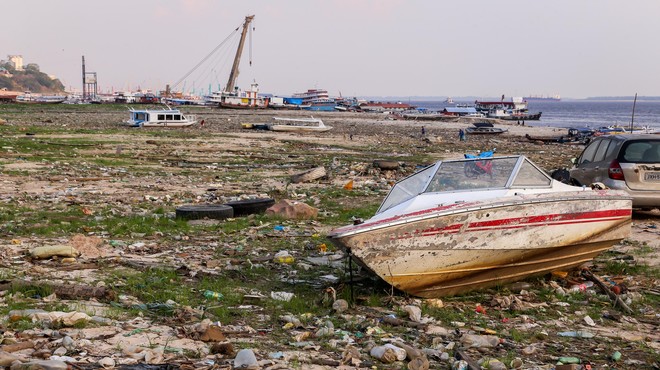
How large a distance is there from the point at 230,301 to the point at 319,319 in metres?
1.02

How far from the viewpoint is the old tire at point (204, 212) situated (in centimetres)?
1148

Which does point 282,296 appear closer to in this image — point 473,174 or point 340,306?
point 340,306

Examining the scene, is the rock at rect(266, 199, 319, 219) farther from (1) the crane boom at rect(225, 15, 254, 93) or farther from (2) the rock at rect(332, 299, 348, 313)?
(1) the crane boom at rect(225, 15, 254, 93)

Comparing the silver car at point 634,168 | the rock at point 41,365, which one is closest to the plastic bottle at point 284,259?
the rock at point 41,365

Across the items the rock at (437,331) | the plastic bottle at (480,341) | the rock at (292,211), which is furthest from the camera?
the rock at (292,211)

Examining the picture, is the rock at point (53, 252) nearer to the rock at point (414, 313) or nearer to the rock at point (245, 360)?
the rock at point (245, 360)

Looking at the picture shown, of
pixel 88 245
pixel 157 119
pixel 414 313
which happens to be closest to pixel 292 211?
pixel 88 245

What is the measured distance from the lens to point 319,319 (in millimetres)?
6367

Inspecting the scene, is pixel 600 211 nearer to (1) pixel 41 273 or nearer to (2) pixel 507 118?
(1) pixel 41 273

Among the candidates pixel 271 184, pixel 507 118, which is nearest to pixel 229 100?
pixel 507 118

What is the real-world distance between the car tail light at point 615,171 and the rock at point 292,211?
5.11 meters

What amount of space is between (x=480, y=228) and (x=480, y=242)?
0.17 m

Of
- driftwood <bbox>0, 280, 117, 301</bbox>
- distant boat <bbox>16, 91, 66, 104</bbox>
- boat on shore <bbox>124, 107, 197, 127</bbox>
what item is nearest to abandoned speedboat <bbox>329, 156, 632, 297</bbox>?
driftwood <bbox>0, 280, 117, 301</bbox>

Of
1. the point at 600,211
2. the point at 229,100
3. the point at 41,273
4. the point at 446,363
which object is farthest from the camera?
the point at 229,100
